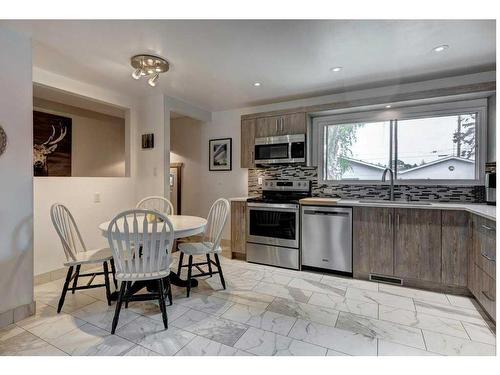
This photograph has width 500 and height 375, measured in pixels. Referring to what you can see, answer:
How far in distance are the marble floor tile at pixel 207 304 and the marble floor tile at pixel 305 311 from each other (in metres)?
0.41

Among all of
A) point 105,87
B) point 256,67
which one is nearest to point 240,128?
point 256,67

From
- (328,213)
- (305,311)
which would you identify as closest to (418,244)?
(328,213)

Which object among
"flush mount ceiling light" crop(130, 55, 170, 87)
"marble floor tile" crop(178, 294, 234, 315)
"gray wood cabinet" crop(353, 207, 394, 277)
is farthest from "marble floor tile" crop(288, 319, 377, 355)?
"flush mount ceiling light" crop(130, 55, 170, 87)

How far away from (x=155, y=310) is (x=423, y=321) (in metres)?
2.22

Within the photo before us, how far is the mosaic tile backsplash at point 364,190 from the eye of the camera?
2918mm

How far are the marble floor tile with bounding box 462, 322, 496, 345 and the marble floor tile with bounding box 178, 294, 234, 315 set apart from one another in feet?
6.09

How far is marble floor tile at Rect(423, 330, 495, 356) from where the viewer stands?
1.68 meters

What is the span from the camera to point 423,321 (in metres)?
2.05

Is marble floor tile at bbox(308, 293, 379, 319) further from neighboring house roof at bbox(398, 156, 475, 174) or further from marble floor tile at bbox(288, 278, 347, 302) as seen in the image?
neighboring house roof at bbox(398, 156, 475, 174)

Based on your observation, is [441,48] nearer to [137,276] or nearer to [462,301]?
[462,301]

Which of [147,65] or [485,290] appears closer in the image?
[485,290]

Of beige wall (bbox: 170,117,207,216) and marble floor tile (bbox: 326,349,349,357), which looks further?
beige wall (bbox: 170,117,207,216)

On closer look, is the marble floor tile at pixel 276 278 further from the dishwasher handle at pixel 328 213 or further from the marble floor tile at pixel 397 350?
the marble floor tile at pixel 397 350

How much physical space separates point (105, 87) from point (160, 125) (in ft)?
2.57
